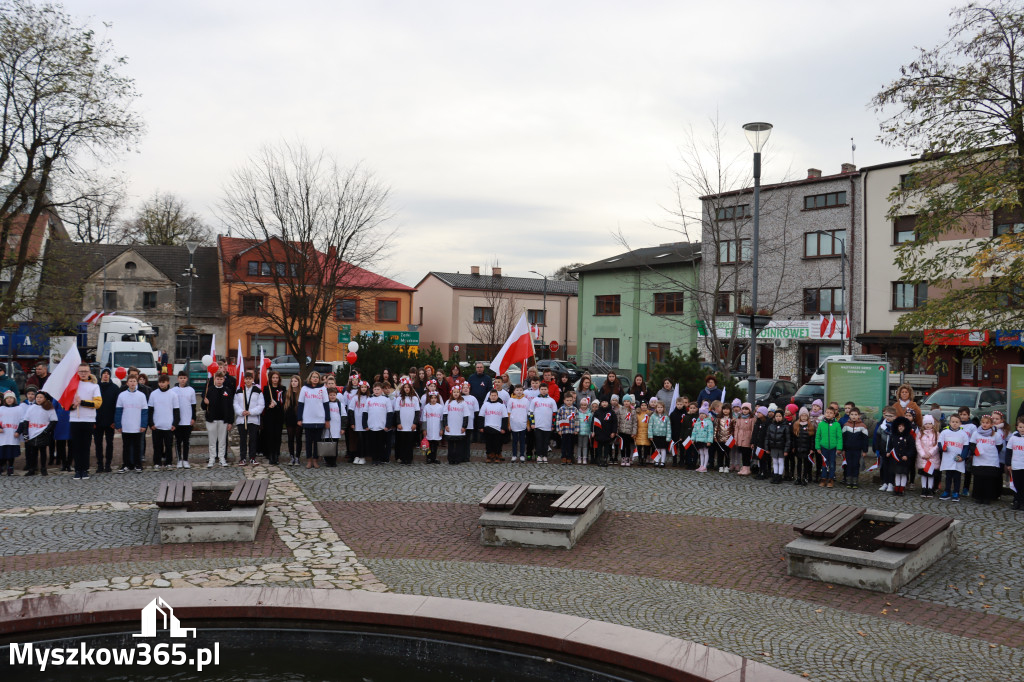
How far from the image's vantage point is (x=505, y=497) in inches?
392

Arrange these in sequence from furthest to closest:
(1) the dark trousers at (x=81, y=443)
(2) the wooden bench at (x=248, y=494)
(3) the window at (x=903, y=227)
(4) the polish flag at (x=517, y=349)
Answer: (3) the window at (x=903, y=227) < (4) the polish flag at (x=517, y=349) < (1) the dark trousers at (x=81, y=443) < (2) the wooden bench at (x=248, y=494)

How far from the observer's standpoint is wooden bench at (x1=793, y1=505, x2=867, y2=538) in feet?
28.4

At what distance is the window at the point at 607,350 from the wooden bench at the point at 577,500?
138 ft

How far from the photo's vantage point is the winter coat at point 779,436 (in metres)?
14.1

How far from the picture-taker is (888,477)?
44.8 ft

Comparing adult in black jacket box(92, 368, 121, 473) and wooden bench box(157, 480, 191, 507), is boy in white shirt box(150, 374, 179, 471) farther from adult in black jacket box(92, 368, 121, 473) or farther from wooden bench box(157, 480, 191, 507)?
wooden bench box(157, 480, 191, 507)

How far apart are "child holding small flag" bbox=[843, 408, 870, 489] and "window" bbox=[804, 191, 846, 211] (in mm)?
30673

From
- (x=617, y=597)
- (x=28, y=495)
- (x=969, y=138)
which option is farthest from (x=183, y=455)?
(x=969, y=138)

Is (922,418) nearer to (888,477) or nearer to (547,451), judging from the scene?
(888,477)

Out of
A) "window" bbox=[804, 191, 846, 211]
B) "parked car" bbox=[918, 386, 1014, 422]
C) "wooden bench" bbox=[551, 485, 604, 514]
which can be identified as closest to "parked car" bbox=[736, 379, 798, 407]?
"parked car" bbox=[918, 386, 1014, 422]

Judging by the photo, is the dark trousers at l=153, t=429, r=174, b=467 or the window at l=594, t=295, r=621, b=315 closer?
the dark trousers at l=153, t=429, r=174, b=467

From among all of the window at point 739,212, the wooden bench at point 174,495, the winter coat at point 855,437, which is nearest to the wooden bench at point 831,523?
the winter coat at point 855,437

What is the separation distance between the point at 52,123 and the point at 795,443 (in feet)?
68.1

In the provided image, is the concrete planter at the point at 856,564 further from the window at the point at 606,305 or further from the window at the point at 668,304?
the window at the point at 606,305
